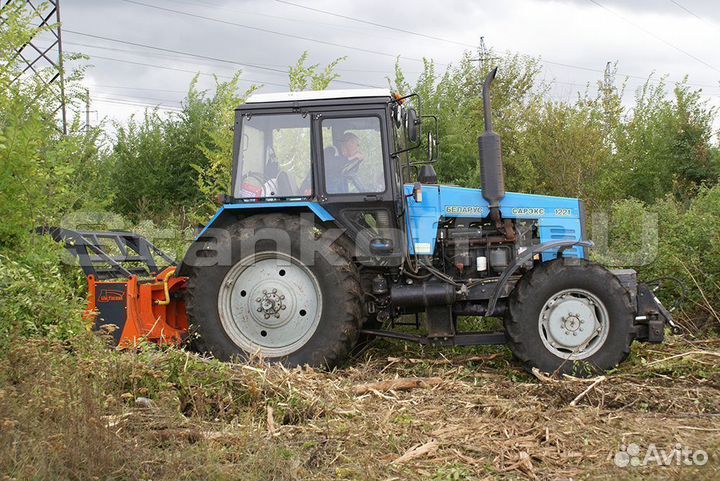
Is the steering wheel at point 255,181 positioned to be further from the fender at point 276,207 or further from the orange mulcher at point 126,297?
the orange mulcher at point 126,297

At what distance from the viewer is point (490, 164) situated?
7051mm

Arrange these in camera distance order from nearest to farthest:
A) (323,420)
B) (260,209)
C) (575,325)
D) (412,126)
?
(323,420)
(575,325)
(412,126)
(260,209)

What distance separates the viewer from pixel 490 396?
6098 millimetres

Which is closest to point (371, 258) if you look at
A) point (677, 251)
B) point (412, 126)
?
point (412, 126)

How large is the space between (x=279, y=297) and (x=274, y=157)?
129cm

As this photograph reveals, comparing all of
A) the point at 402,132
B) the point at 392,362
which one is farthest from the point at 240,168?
the point at 392,362

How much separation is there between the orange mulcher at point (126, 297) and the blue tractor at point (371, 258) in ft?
1.41

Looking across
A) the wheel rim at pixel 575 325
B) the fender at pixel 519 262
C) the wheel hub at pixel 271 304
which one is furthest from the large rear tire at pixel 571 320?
the wheel hub at pixel 271 304

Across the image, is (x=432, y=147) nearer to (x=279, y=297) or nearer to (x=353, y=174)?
(x=353, y=174)

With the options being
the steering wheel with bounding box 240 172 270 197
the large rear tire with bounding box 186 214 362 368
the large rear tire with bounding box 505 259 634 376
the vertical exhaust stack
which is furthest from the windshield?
the large rear tire with bounding box 505 259 634 376

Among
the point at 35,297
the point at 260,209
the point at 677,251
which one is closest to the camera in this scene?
the point at 35,297

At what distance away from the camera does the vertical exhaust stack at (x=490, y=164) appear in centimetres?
681

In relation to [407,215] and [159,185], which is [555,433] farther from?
[159,185]

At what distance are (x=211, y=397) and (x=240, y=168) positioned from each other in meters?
2.36
